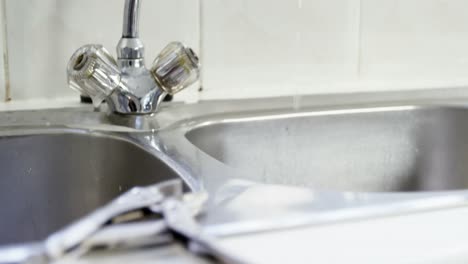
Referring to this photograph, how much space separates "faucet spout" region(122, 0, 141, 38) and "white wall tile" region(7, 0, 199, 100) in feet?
0.32

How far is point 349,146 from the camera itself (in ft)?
2.37

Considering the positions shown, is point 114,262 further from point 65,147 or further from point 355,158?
point 355,158

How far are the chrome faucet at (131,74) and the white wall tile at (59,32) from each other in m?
0.09

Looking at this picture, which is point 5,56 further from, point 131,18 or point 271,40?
point 271,40

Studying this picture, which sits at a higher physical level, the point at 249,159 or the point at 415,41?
the point at 415,41

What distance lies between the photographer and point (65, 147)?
0.59 meters

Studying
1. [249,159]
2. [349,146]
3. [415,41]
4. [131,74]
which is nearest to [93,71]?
[131,74]

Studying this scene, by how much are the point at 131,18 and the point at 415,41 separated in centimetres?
48

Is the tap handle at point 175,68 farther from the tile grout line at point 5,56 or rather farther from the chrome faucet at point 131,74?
the tile grout line at point 5,56

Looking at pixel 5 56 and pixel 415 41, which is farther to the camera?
pixel 415 41

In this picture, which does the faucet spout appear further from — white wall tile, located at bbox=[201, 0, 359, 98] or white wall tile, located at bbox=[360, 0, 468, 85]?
white wall tile, located at bbox=[360, 0, 468, 85]

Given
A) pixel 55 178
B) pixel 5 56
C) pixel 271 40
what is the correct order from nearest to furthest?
pixel 55 178 < pixel 5 56 < pixel 271 40

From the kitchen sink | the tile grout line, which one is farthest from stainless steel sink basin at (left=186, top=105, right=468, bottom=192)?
the tile grout line

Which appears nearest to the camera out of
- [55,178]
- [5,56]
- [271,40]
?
[55,178]
